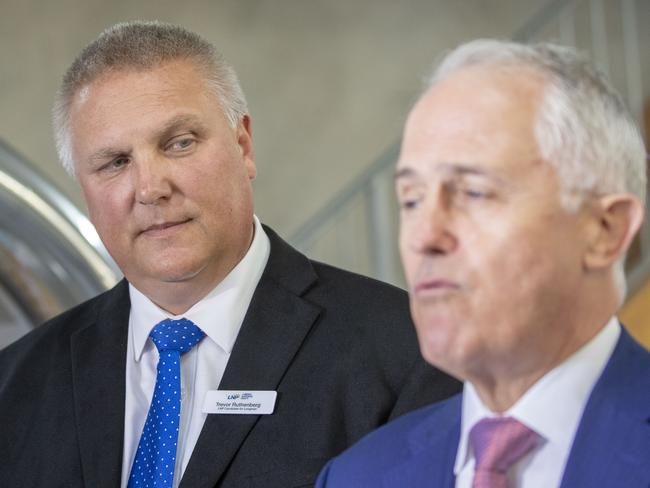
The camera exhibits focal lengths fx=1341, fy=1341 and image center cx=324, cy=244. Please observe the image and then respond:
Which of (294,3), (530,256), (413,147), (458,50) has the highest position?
(294,3)

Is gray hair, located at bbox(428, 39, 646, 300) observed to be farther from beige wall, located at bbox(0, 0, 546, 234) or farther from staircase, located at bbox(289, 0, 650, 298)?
beige wall, located at bbox(0, 0, 546, 234)

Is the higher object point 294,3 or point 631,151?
A: point 294,3

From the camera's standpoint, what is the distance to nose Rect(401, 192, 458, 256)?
46.4 inches

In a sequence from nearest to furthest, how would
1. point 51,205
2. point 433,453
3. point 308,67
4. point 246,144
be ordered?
point 433,453 < point 246,144 < point 51,205 < point 308,67

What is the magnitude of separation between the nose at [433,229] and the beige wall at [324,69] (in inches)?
274

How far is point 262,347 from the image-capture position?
2074 mm

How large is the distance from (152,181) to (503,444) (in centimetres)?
90

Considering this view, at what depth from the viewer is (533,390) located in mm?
1234

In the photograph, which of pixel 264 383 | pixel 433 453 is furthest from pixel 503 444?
pixel 264 383

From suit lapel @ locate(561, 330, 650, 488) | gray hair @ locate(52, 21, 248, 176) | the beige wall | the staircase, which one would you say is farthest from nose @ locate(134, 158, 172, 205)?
the beige wall

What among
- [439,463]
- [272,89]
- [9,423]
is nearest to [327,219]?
[272,89]

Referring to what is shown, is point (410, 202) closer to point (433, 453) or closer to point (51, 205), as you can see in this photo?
point (433, 453)

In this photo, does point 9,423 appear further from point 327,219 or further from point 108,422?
point 327,219

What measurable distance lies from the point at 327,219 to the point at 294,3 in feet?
5.55
